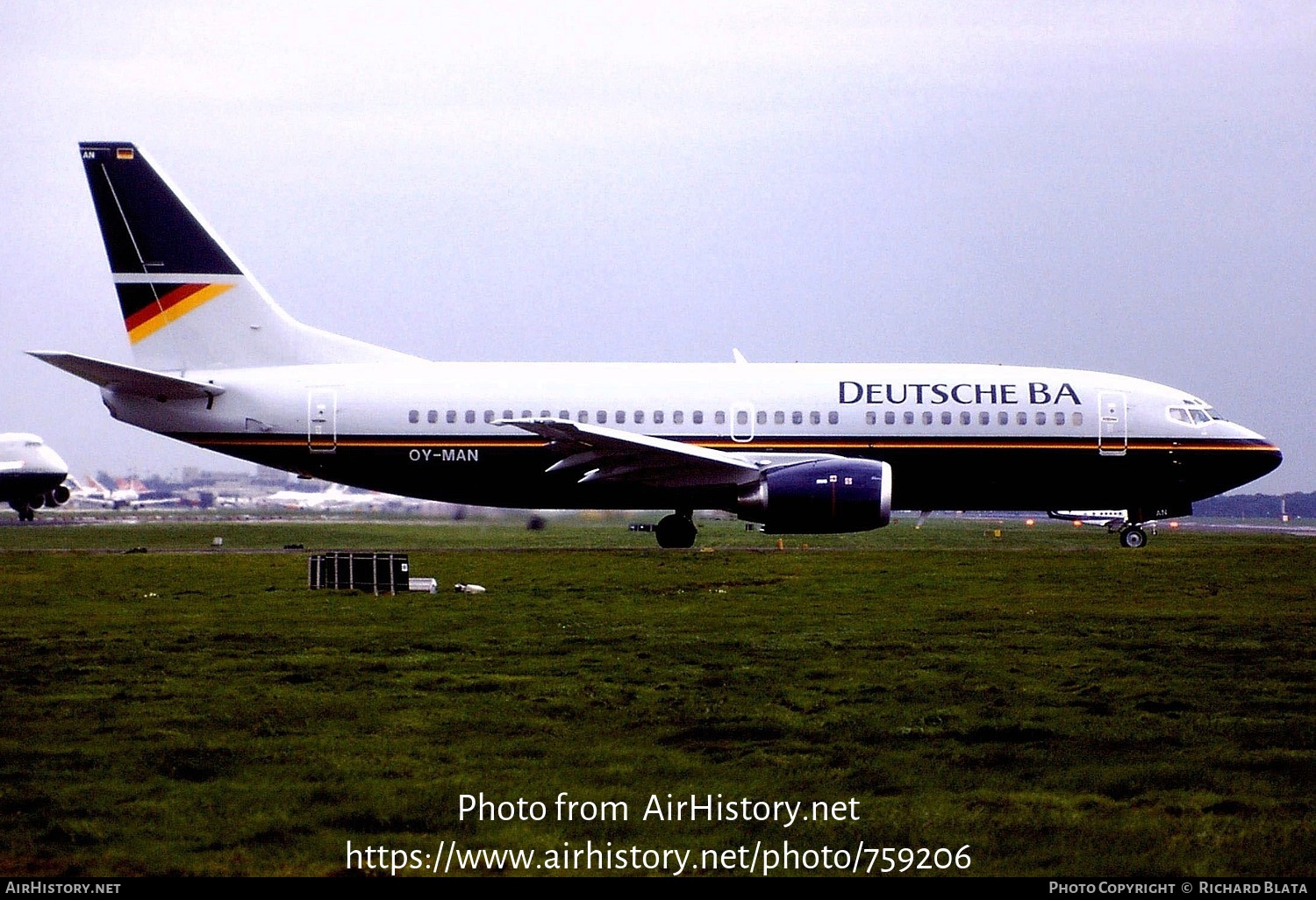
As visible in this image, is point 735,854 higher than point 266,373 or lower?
lower

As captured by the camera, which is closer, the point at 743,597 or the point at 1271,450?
the point at 743,597

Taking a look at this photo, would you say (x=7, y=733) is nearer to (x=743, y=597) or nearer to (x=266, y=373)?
(x=743, y=597)

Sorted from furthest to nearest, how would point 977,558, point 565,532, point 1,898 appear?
1. point 565,532
2. point 977,558
3. point 1,898

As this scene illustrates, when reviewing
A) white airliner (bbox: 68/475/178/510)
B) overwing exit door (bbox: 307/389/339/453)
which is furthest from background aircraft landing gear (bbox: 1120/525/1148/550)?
white airliner (bbox: 68/475/178/510)

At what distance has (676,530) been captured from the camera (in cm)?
2925

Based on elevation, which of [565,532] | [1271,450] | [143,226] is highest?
[143,226]

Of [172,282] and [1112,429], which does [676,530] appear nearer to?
[1112,429]

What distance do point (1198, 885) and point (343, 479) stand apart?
24.2 m

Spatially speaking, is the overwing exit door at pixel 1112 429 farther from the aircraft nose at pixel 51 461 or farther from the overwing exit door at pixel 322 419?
the aircraft nose at pixel 51 461

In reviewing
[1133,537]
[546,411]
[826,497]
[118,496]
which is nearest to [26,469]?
[546,411]

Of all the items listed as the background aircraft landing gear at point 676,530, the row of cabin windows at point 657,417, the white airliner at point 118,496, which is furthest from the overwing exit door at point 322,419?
the white airliner at point 118,496

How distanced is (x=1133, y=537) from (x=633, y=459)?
12.5 m

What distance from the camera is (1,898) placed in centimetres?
582

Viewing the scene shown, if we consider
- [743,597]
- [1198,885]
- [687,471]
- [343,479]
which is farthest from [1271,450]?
[1198,885]
